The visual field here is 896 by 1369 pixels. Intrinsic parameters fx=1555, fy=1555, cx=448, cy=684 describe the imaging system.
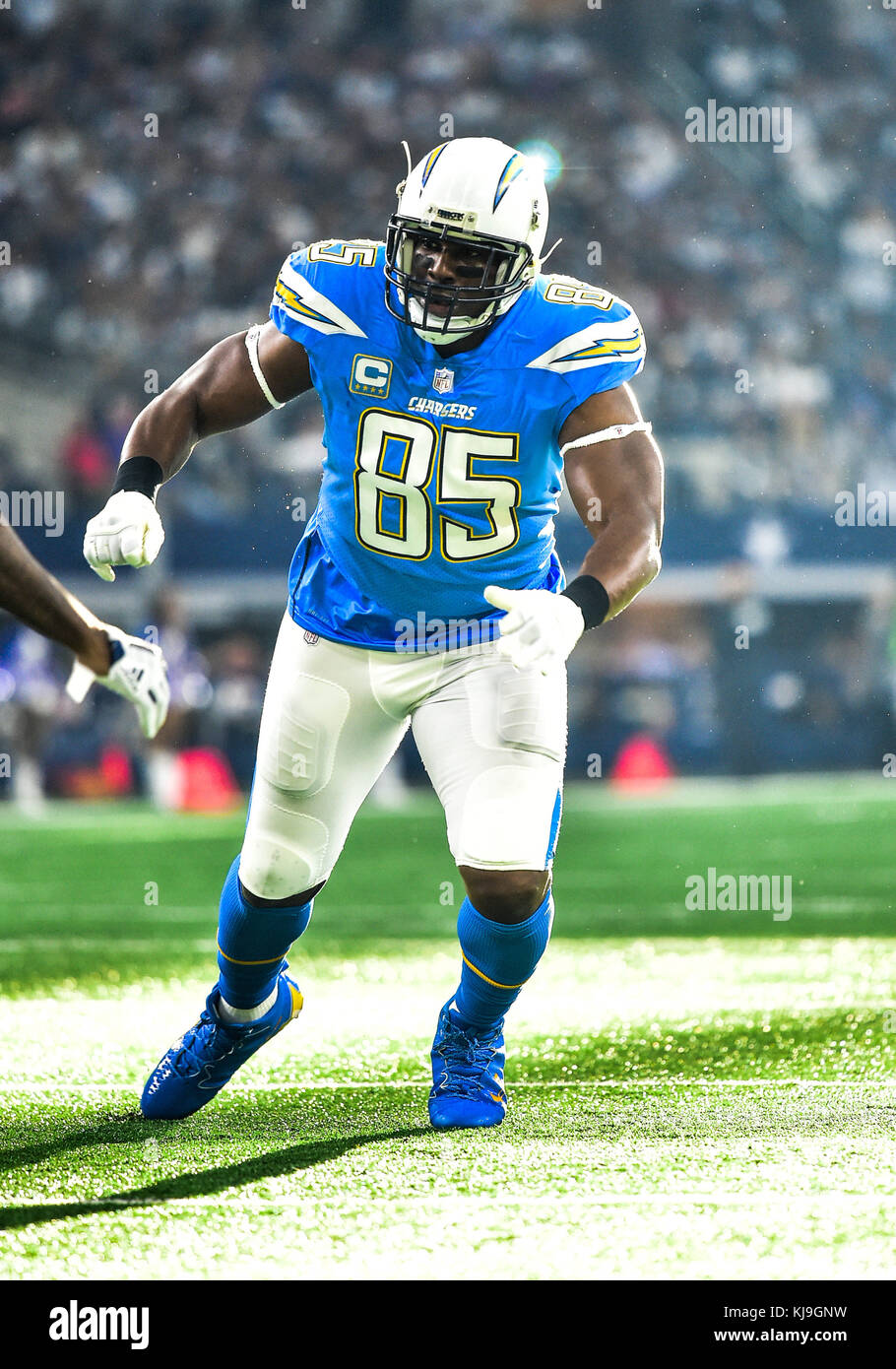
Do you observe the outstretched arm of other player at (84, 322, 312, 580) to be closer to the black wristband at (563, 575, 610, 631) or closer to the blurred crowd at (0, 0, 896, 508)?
the black wristband at (563, 575, 610, 631)

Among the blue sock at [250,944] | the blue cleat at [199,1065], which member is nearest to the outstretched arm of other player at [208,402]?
the blue sock at [250,944]

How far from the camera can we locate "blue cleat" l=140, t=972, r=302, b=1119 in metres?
2.79

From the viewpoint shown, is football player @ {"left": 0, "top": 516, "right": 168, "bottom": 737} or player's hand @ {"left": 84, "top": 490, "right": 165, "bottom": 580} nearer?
football player @ {"left": 0, "top": 516, "right": 168, "bottom": 737}

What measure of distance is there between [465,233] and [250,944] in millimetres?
1305

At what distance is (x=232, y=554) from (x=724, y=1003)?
352 inches

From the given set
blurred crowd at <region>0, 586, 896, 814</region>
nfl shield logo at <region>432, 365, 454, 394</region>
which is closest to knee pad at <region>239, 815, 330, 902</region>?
nfl shield logo at <region>432, 365, 454, 394</region>

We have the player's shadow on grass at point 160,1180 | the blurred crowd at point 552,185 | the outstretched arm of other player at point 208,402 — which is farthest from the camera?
the blurred crowd at point 552,185

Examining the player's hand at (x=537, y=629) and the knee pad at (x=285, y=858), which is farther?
the knee pad at (x=285, y=858)

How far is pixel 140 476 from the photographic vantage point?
2.82 metres

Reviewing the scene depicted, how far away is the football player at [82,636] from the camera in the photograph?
88.0 inches

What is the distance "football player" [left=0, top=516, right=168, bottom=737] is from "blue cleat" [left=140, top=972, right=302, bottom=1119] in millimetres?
786

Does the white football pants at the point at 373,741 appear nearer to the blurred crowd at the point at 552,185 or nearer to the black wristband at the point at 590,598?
the black wristband at the point at 590,598

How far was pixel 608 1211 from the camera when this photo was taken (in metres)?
2.15

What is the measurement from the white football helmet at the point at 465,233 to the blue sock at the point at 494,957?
3.36 ft
